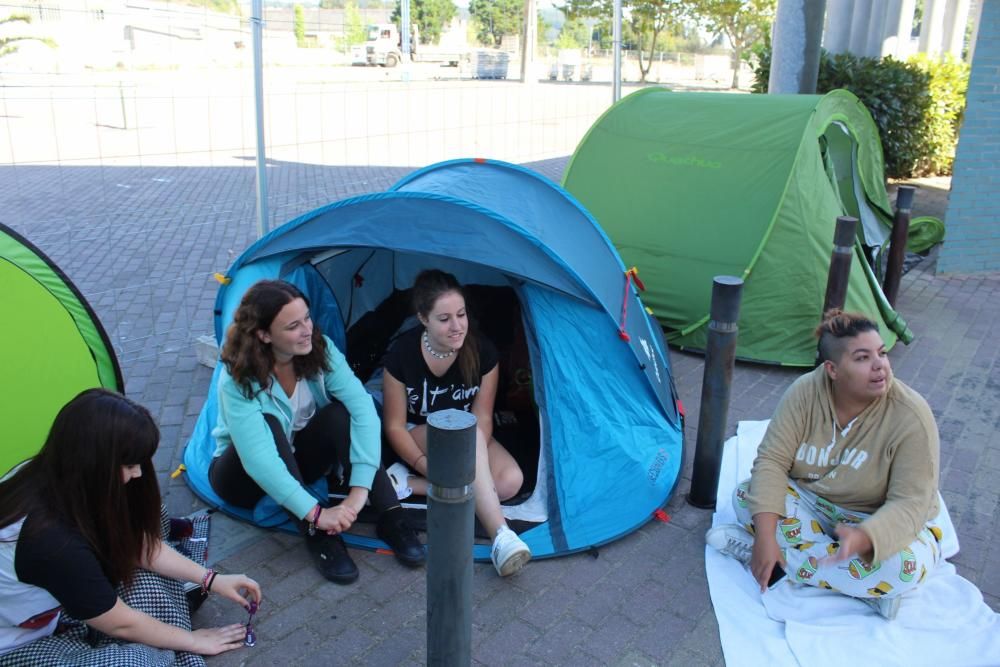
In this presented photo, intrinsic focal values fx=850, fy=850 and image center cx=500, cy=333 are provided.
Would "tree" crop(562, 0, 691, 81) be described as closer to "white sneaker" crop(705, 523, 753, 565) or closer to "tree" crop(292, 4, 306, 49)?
"tree" crop(292, 4, 306, 49)

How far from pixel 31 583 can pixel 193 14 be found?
4.28m

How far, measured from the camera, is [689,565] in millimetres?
3342

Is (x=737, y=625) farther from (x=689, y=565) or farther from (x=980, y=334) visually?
(x=980, y=334)

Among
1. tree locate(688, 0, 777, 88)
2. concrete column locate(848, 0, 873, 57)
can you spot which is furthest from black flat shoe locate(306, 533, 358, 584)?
tree locate(688, 0, 777, 88)

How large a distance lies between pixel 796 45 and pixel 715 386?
5884mm

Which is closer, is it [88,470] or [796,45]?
[88,470]

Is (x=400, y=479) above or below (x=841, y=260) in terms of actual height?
below

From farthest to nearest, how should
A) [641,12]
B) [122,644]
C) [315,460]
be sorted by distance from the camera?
[641,12] < [315,460] < [122,644]

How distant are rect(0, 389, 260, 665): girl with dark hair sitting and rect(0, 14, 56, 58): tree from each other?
3.51 meters

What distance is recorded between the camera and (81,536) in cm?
225

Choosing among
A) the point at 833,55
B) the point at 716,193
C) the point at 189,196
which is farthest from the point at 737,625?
the point at 833,55

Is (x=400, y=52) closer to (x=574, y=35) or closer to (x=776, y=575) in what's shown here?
(x=574, y=35)

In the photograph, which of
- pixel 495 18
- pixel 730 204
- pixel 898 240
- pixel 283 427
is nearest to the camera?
pixel 283 427

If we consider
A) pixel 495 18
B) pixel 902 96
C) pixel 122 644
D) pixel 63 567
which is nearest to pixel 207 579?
pixel 122 644
